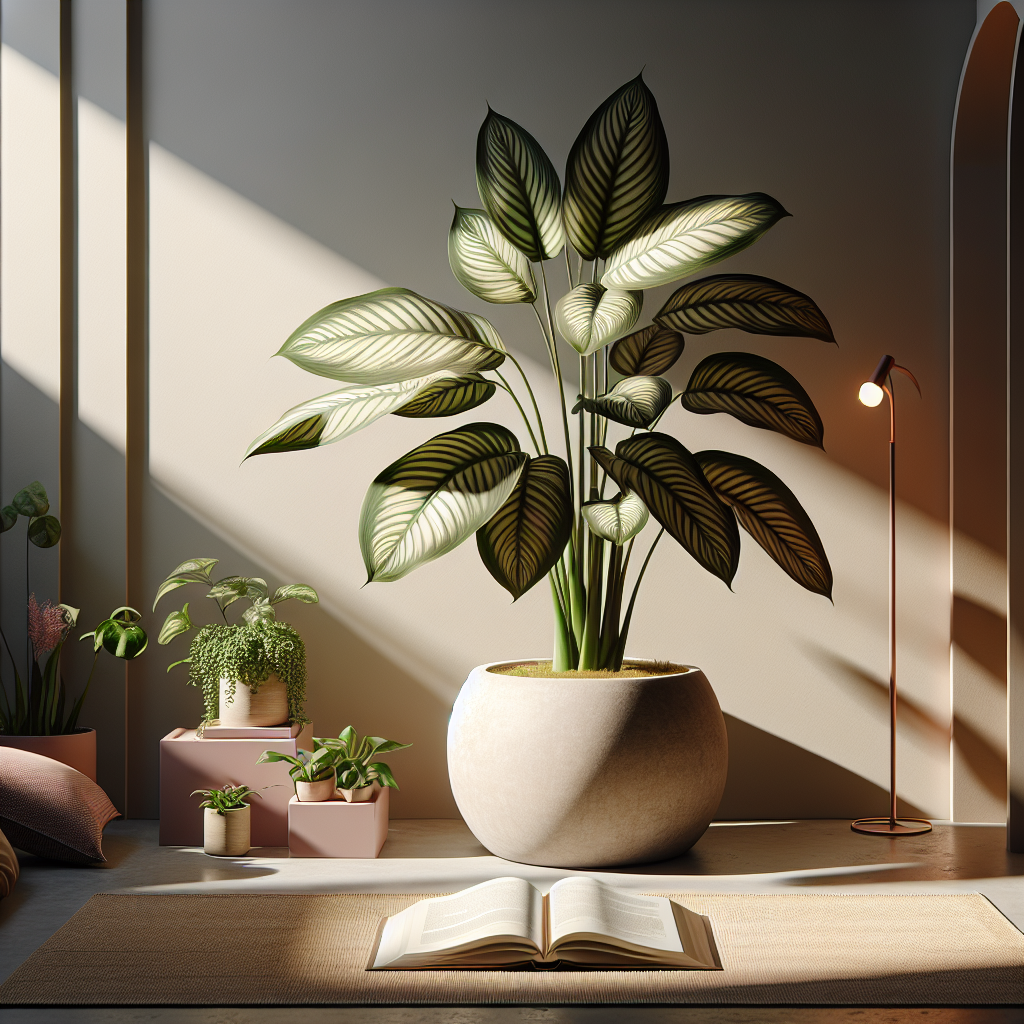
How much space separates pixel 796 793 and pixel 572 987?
1501 mm

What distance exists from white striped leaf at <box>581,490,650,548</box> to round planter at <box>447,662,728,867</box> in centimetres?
35

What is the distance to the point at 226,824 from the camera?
8.93ft

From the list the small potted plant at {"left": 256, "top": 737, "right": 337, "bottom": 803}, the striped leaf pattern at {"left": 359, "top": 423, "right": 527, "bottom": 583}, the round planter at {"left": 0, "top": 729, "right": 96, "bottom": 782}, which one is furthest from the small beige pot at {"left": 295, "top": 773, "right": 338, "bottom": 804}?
the striped leaf pattern at {"left": 359, "top": 423, "right": 527, "bottom": 583}

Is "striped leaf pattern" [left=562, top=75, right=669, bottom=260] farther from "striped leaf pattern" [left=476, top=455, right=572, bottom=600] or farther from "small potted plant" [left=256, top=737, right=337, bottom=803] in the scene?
"small potted plant" [left=256, top=737, right=337, bottom=803]

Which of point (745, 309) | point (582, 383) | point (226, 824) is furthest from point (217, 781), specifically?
point (745, 309)

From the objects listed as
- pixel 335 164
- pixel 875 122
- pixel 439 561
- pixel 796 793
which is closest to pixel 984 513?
pixel 796 793

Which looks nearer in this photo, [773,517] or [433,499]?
[433,499]

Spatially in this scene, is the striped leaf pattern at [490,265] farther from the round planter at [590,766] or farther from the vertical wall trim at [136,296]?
the vertical wall trim at [136,296]

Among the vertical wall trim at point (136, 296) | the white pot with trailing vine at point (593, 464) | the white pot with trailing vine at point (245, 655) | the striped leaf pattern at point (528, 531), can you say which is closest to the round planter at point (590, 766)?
the white pot with trailing vine at point (593, 464)

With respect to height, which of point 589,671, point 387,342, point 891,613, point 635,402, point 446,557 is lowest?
point 589,671

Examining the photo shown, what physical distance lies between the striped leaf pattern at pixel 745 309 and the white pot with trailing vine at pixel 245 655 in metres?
1.20

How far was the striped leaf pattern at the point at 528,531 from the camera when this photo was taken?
92.5 inches

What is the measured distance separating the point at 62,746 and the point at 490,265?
1613 mm

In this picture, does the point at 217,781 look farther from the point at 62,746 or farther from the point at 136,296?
the point at 136,296
